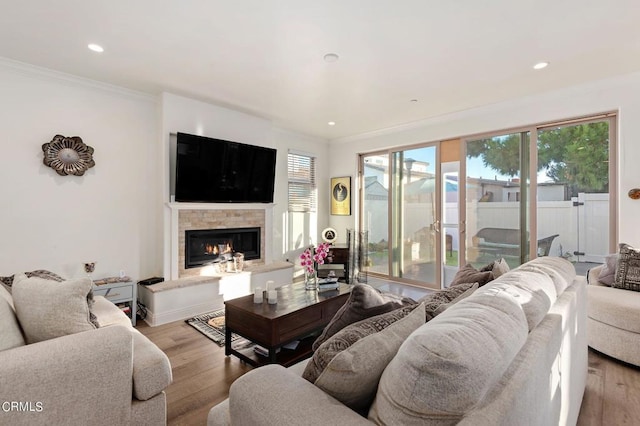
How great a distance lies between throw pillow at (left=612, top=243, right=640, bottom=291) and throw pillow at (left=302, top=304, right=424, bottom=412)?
2830 millimetres

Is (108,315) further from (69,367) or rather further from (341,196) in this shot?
(341,196)

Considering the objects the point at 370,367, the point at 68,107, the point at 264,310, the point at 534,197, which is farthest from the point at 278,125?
the point at 370,367

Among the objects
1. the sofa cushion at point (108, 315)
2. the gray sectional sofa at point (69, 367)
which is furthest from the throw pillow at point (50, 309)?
the sofa cushion at point (108, 315)

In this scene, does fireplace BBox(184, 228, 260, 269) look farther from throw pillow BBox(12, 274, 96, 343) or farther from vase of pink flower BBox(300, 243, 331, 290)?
throw pillow BBox(12, 274, 96, 343)

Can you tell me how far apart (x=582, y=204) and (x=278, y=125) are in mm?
4167

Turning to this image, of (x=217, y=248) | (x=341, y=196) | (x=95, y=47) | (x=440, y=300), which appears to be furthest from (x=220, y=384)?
(x=341, y=196)

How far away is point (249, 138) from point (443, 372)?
422cm

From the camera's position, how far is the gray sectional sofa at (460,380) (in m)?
0.73

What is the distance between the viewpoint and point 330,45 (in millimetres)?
2578

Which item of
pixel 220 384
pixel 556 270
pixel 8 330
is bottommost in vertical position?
pixel 220 384

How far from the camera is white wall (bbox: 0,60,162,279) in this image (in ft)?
9.80

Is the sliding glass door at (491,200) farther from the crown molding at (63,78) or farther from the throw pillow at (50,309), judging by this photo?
the throw pillow at (50,309)

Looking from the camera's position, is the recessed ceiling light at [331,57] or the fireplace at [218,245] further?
the fireplace at [218,245]

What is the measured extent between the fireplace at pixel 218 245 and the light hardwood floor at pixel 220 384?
1.19m
